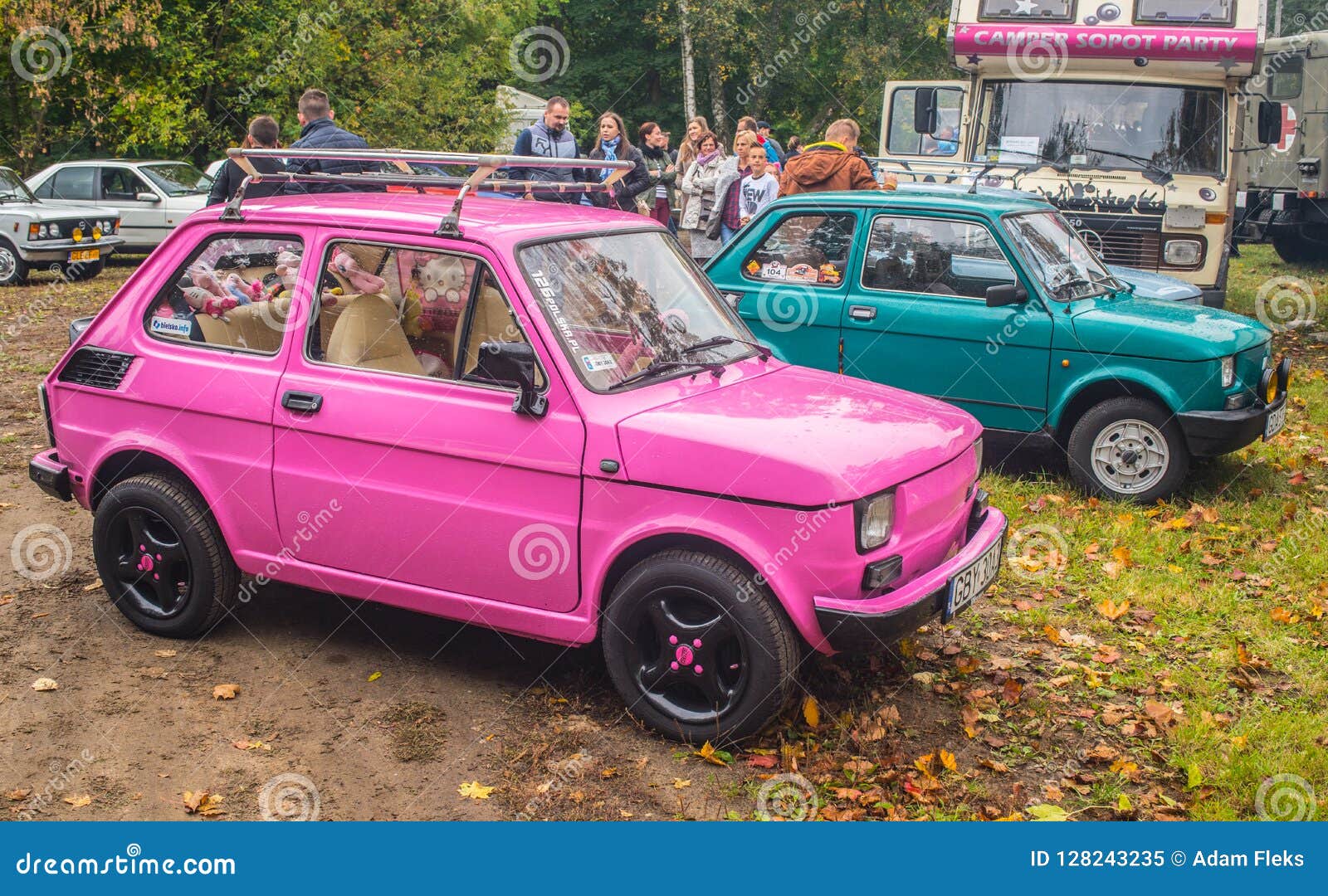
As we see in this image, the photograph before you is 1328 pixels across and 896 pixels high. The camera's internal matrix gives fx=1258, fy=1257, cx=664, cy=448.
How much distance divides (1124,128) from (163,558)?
9.08m

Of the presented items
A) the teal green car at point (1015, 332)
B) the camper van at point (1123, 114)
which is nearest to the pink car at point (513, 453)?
the teal green car at point (1015, 332)

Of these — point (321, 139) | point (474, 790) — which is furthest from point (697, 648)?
point (321, 139)

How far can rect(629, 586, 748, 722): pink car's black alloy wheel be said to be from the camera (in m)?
4.32

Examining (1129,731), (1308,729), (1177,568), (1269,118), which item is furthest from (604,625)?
(1269,118)

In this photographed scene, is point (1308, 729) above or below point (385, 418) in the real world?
below

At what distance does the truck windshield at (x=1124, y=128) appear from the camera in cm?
1099

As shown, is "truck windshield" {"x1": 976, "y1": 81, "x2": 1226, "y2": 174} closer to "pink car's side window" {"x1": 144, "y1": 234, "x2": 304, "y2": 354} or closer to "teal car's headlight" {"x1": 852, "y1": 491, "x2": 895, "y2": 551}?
"teal car's headlight" {"x1": 852, "y1": 491, "x2": 895, "y2": 551}

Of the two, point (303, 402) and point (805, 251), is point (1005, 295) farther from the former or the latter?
point (303, 402)

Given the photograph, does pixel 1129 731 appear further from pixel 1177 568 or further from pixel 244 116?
pixel 244 116

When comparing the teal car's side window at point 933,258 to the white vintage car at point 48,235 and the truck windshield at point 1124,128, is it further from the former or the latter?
the white vintage car at point 48,235

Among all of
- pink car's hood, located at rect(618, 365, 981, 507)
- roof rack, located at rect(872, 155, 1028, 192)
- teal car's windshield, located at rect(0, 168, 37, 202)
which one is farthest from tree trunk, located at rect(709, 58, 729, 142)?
pink car's hood, located at rect(618, 365, 981, 507)

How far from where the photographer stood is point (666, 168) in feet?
52.0

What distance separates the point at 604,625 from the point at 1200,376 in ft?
13.9

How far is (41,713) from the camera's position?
15.9 feet
